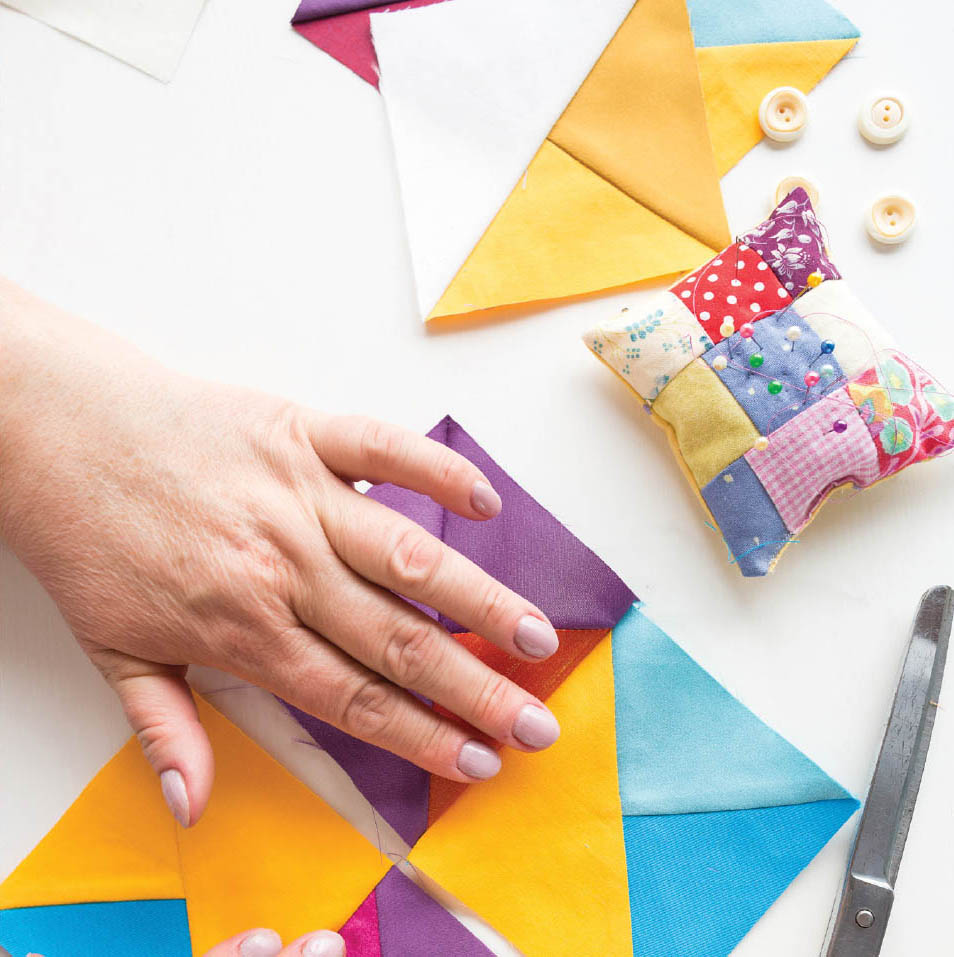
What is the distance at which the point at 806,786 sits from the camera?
2.73 ft

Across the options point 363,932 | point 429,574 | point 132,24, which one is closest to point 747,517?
point 429,574

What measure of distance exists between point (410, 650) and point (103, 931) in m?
0.39

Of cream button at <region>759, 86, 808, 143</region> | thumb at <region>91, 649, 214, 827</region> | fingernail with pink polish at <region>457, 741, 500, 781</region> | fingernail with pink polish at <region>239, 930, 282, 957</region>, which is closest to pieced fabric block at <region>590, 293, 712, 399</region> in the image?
cream button at <region>759, 86, 808, 143</region>

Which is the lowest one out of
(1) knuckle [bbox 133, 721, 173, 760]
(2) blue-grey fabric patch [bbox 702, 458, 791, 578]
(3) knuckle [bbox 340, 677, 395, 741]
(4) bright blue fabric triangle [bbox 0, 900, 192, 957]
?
(4) bright blue fabric triangle [bbox 0, 900, 192, 957]

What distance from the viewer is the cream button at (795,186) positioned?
0.90 metres

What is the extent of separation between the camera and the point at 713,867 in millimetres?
829

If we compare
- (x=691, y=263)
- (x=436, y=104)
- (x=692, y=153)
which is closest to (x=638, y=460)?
(x=691, y=263)

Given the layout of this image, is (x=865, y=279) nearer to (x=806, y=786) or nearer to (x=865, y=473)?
(x=865, y=473)

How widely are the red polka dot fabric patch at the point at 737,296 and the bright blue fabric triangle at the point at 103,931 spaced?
70 centimetres

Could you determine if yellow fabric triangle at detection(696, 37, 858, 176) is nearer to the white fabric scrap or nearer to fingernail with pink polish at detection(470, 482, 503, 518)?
fingernail with pink polish at detection(470, 482, 503, 518)

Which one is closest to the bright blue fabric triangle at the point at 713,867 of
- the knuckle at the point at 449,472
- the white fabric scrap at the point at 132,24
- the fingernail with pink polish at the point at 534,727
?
the fingernail with pink polish at the point at 534,727

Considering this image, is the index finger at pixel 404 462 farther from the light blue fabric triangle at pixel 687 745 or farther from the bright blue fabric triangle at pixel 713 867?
the bright blue fabric triangle at pixel 713 867

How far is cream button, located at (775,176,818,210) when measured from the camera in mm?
900

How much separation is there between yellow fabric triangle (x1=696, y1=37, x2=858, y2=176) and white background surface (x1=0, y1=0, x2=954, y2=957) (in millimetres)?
22
